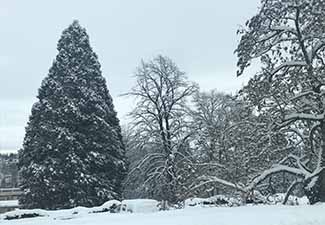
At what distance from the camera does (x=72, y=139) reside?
3641 centimetres

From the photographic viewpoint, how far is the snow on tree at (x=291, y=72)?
61.3 feet

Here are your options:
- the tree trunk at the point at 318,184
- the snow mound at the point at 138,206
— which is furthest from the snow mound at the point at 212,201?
the tree trunk at the point at 318,184

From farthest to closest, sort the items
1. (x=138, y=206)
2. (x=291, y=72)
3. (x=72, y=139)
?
1. (x=72, y=139)
2. (x=138, y=206)
3. (x=291, y=72)

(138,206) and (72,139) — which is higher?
(72,139)

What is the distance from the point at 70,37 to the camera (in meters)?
40.4

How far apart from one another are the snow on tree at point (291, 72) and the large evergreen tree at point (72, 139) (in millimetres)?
18162

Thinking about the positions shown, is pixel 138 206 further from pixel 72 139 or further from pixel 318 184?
pixel 72 139

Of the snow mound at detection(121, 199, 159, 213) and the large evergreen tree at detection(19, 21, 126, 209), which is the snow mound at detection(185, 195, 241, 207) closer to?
the snow mound at detection(121, 199, 159, 213)

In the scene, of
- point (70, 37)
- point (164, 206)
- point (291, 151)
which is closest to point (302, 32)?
point (291, 151)

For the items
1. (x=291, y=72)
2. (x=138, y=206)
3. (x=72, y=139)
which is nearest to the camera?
(x=291, y=72)

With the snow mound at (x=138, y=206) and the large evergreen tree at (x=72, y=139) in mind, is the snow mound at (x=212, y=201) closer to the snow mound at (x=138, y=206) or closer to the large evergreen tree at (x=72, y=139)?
the snow mound at (x=138, y=206)

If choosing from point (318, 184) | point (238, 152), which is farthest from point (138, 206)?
point (318, 184)

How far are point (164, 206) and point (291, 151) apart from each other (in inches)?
218

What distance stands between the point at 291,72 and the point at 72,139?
2028cm
